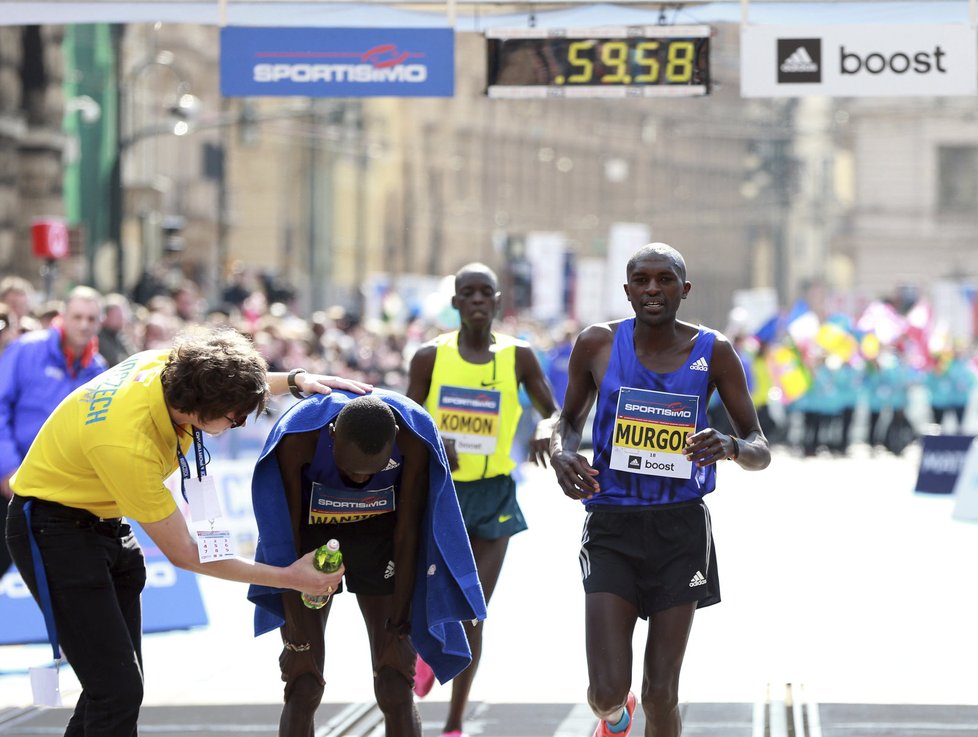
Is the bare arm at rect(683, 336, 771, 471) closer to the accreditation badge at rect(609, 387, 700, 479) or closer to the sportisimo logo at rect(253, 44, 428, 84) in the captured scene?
the accreditation badge at rect(609, 387, 700, 479)

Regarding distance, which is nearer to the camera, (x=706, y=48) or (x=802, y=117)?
(x=706, y=48)

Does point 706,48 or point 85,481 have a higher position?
point 706,48

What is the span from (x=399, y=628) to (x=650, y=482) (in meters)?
1.02

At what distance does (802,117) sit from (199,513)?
8053 cm

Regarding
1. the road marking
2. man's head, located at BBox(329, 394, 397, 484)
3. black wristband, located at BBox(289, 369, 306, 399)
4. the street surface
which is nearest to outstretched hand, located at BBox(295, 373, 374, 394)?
black wristband, located at BBox(289, 369, 306, 399)

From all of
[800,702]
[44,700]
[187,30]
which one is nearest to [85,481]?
[44,700]

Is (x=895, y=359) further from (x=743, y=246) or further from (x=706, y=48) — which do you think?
(x=743, y=246)

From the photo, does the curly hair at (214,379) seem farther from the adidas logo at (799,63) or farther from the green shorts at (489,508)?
the adidas logo at (799,63)

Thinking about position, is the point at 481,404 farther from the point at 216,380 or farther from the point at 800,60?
the point at 800,60

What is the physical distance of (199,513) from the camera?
242 inches

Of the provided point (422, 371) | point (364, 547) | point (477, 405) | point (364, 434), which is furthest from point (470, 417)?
point (364, 434)

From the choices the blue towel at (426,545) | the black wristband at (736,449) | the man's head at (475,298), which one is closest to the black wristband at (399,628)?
the blue towel at (426,545)

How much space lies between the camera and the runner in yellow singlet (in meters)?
8.50

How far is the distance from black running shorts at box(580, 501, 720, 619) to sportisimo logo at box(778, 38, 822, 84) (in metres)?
5.56
